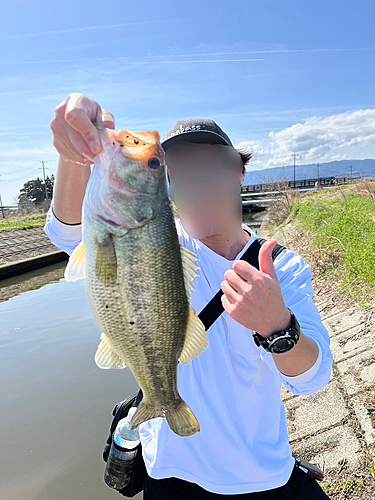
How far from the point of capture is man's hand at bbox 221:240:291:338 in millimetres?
1495

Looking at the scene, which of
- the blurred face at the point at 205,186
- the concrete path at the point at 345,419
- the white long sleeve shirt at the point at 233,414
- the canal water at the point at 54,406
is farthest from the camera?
the canal water at the point at 54,406

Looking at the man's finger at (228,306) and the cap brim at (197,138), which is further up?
the cap brim at (197,138)

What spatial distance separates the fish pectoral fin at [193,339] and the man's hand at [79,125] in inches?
33.6

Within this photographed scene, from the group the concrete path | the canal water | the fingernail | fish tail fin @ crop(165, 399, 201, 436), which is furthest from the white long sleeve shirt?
the canal water

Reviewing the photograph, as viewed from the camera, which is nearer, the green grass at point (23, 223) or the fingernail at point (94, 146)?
the fingernail at point (94, 146)

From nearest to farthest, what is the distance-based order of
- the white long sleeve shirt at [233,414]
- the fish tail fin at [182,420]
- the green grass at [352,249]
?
the fish tail fin at [182,420]
the white long sleeve shirt at [233,414]
the green grass at [352,249]

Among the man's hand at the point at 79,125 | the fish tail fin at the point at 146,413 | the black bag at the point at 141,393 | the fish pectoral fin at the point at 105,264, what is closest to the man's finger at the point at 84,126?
the man's hand at the point at 79,125

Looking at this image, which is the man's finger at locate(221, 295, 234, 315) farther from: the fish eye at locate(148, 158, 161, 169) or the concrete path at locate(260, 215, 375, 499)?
the concrete path at locate(260, 215, 375, 499)

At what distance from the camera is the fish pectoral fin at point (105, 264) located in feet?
5.32

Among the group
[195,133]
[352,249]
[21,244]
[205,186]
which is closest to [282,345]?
[205,186]

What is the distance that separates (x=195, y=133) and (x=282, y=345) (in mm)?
1314

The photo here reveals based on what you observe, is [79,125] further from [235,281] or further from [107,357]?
[107,357]

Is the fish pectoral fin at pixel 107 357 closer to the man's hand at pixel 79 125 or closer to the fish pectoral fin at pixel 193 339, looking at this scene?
the fish pectoral fin at pixel 193 339

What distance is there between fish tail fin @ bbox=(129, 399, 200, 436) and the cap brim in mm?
1461
